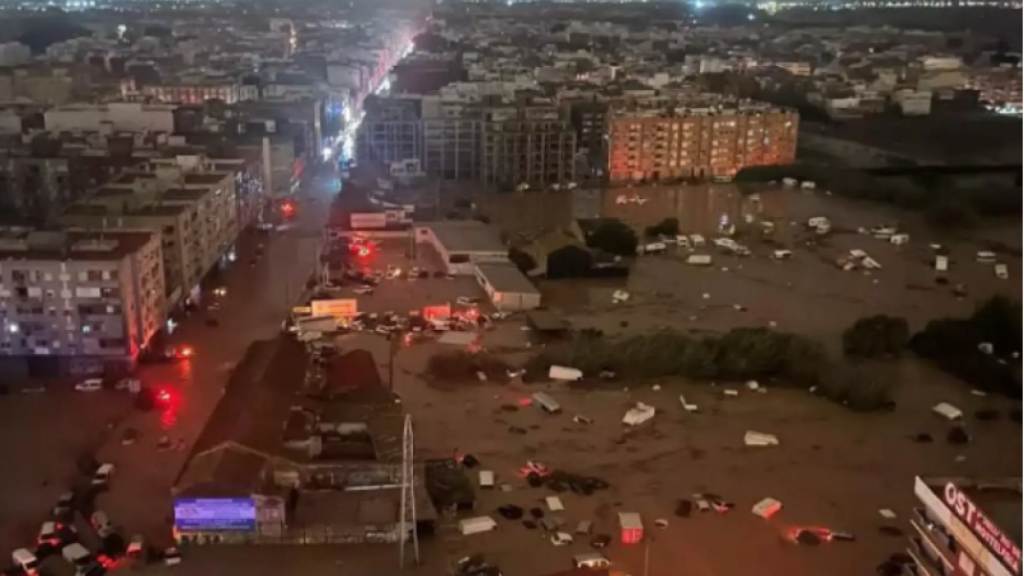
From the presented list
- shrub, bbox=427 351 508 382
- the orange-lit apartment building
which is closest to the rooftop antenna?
shrub, bbox=427 351 508 382

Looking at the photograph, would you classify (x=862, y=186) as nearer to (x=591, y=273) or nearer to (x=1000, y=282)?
(x=1000, y=282)

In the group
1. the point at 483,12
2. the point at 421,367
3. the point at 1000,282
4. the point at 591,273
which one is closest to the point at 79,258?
the point at 421,367

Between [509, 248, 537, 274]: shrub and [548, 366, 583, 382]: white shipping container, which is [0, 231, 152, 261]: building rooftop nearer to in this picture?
[548, 366, 583, 382]: white shipping container

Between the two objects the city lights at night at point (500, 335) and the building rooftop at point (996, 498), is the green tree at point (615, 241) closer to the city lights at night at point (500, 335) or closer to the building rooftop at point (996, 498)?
the city lights at night at point (500, 335)

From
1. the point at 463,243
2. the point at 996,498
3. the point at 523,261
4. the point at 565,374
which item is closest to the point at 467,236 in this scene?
the point at 463,243

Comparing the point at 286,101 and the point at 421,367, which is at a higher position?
the point at 286,101

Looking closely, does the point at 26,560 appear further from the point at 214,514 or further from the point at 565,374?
the point at 565,374
